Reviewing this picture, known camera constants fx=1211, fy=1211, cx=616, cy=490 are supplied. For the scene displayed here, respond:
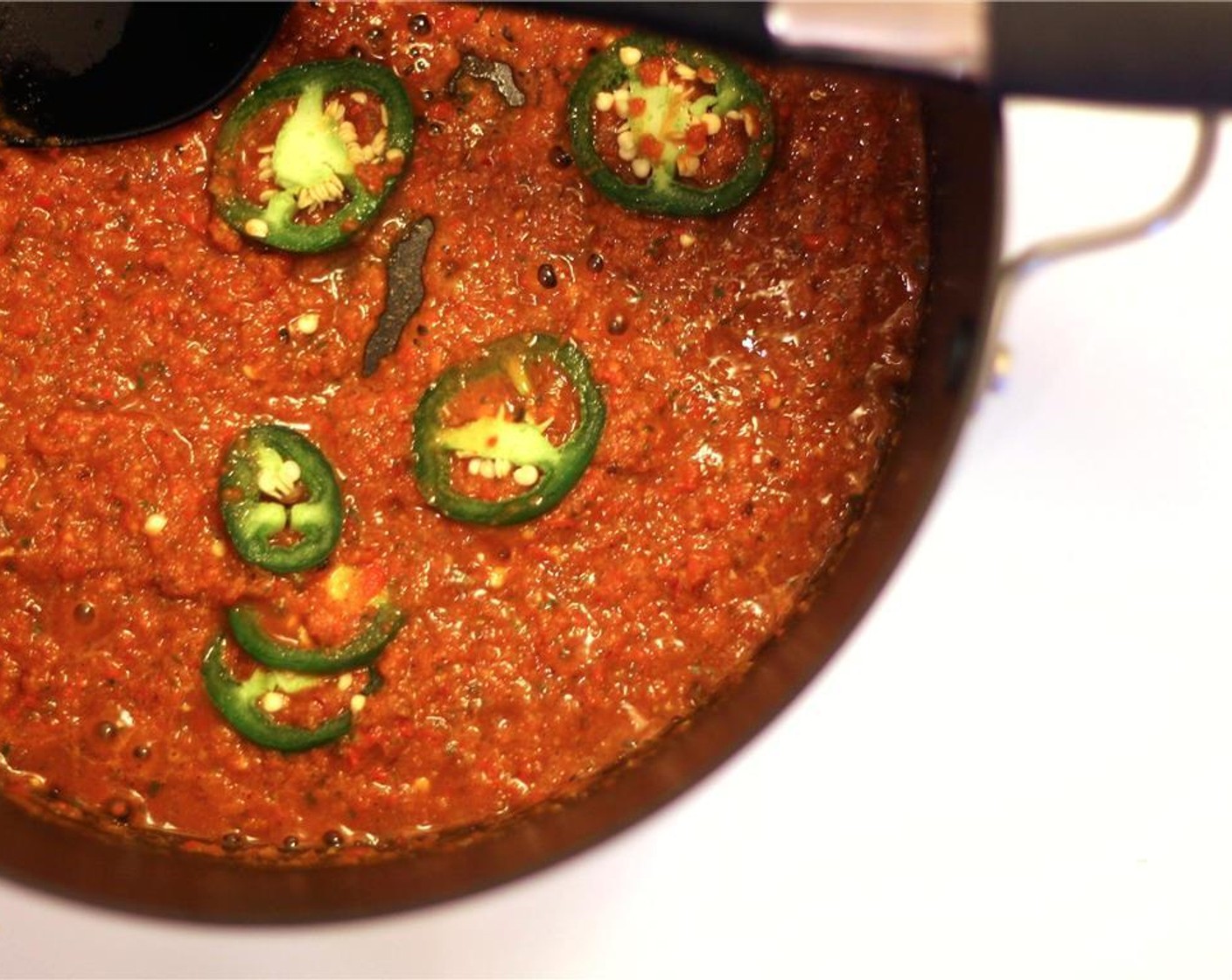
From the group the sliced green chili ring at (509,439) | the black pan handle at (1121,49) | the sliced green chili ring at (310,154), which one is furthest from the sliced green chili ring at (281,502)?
the black pan handle at (1121,49)

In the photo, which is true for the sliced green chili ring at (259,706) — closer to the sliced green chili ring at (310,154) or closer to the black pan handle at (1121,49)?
the sliced green chili ring at (310,154)

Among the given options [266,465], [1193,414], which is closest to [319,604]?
[266,465]

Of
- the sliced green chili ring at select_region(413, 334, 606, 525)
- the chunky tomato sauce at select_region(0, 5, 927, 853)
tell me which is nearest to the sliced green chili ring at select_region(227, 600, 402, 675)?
the chunky tomato sauce at select_region(0, 5, 927, 853)

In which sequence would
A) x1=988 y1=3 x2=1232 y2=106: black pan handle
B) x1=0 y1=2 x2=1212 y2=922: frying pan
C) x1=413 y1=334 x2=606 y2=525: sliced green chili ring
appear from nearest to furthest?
x1=988 y1=3 x2=1232 y2=106: black pan handle → x1=0 y1=2 x2=1212 y2=922: frying pan → x1=413 y1=334 x2=606 y2=525: sliced green chili ring

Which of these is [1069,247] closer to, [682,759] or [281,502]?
[682,759]

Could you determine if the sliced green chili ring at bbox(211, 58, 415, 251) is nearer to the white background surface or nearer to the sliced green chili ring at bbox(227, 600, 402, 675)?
the sliced green chili ring at bbox(227, 600, 402, 675)

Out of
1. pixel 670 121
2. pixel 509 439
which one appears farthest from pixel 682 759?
pixel 670 121
